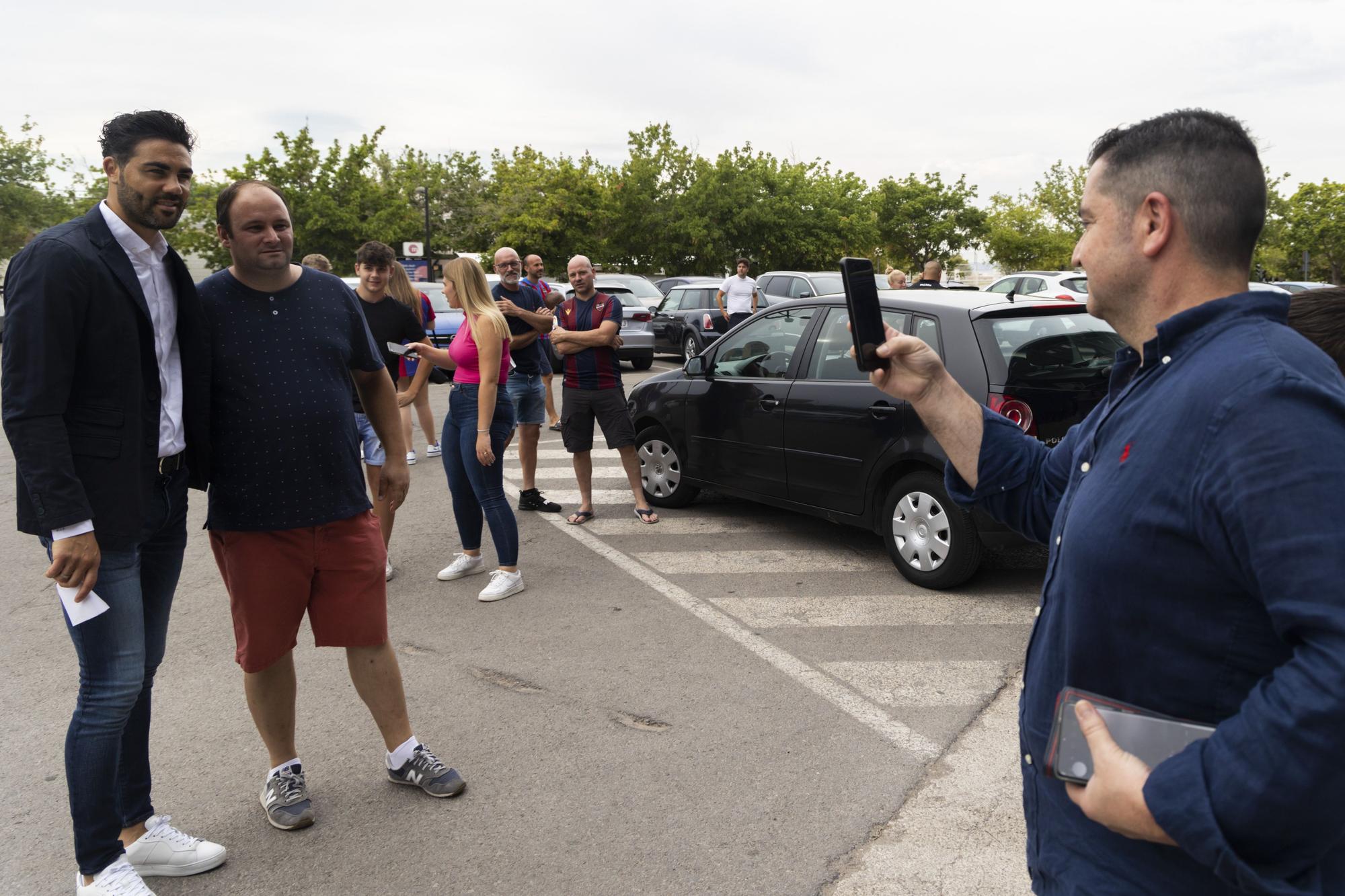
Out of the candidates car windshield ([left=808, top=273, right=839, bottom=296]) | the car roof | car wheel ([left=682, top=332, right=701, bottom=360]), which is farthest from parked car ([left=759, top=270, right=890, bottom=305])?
the car roof

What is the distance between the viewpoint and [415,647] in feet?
16.3

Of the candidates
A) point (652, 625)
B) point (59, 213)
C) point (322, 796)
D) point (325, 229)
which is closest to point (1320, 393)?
point (322, 796)

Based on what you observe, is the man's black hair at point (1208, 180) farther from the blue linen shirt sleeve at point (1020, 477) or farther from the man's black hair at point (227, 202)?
the man's black hair at point (227, 202)

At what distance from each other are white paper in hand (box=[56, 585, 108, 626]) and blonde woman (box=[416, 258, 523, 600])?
9.40ft

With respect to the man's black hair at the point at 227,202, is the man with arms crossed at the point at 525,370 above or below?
below

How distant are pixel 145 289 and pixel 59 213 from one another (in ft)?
177

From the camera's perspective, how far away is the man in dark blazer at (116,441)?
2.60 m

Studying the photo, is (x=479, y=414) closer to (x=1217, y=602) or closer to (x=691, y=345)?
(x=1217, y=602)

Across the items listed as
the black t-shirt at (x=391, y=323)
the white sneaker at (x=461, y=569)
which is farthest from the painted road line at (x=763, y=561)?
the black t-shirt at (x=391, y=323)

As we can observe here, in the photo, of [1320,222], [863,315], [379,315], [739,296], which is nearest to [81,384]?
[863,315]

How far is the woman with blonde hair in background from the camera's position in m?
5.53

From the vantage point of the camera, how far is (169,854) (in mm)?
3061

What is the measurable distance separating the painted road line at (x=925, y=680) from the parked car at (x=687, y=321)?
13.3m

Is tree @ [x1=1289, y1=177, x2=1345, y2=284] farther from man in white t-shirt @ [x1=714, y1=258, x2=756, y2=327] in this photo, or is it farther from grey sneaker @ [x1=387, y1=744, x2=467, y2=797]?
grey sneaker @ [x1=387, y1=744, x2=467, y2=797]
